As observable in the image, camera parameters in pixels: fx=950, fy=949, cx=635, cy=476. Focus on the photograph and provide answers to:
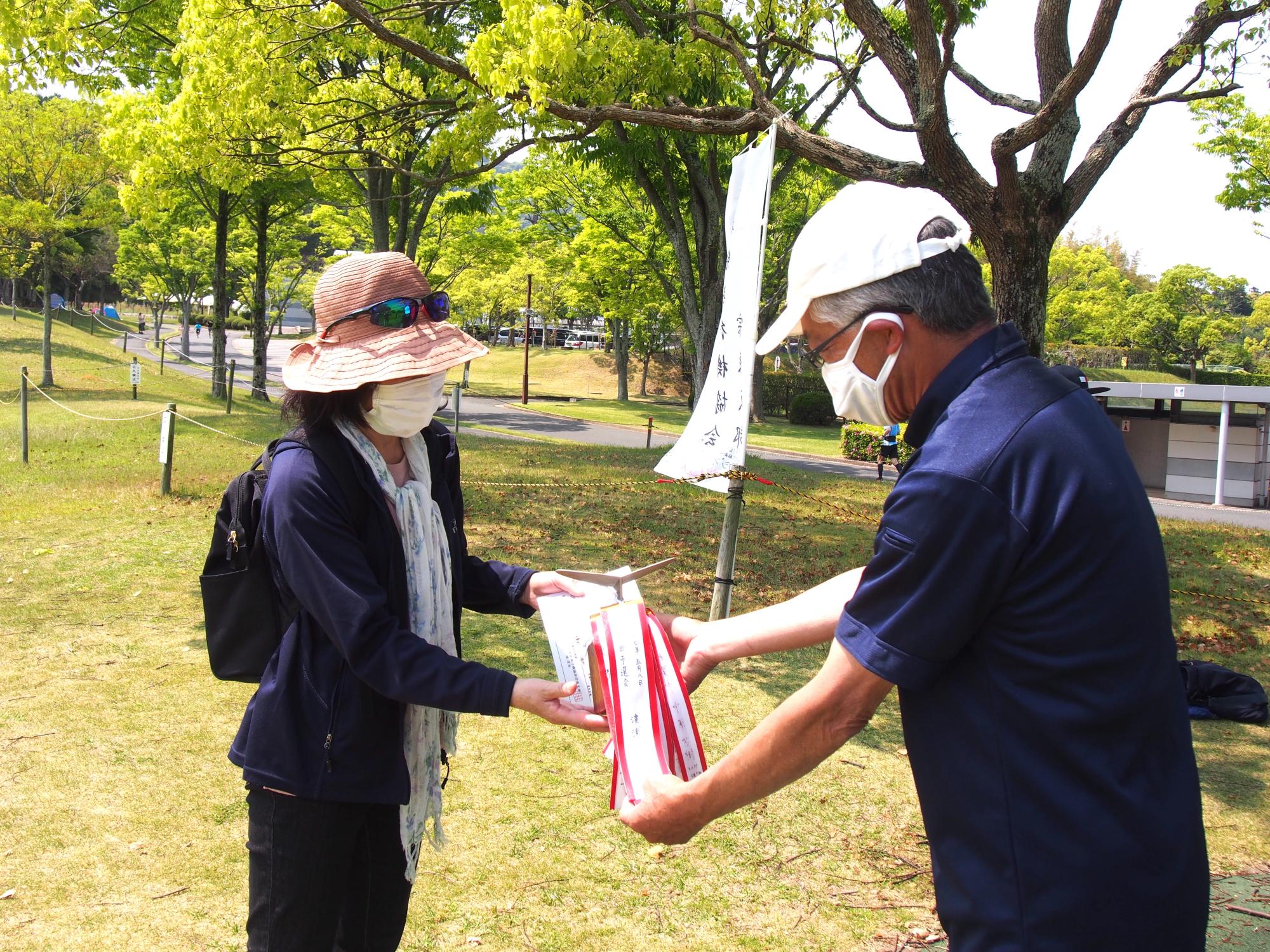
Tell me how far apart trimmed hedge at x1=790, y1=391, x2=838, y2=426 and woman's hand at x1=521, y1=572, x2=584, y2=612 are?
32.9 meters

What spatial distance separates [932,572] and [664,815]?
81 centimetres

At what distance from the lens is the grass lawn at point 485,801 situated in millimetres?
3434

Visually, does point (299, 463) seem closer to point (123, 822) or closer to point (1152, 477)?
point (123, 822)

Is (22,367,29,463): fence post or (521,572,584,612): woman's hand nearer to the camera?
(521,572,584,612): woman's hand

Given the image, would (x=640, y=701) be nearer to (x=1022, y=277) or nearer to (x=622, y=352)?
(x=1022, y=277)

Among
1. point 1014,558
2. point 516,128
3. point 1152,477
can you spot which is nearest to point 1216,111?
point 1152,477

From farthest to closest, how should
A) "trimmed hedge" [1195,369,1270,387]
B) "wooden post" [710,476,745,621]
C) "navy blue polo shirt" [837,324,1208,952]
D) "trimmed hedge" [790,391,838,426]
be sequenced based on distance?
"trimmed hedge" [1195,369,1270,387] < "trimmed hedge" [790,391,838,426] < "wooden post" [710,476,745,621] < "navy blue polo shirt" [837,324,1208,952]

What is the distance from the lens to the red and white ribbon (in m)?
2.08

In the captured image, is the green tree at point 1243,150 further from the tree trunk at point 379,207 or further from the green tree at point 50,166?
the green tree at point 50,166

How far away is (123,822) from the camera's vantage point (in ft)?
13.0

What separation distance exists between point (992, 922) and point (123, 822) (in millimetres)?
3768

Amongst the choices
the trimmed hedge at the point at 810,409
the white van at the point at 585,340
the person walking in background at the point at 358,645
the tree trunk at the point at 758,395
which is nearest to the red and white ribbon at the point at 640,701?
the person walking in background at the point at 358,645

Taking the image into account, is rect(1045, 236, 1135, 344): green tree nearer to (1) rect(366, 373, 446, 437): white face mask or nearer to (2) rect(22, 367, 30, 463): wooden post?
(2) rect(22, 367, 30, 463): wooden post

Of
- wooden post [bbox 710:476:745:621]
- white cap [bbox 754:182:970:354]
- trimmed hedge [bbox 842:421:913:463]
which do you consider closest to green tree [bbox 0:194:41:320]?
trimmed hedge [bbox 842:421:913:463]
